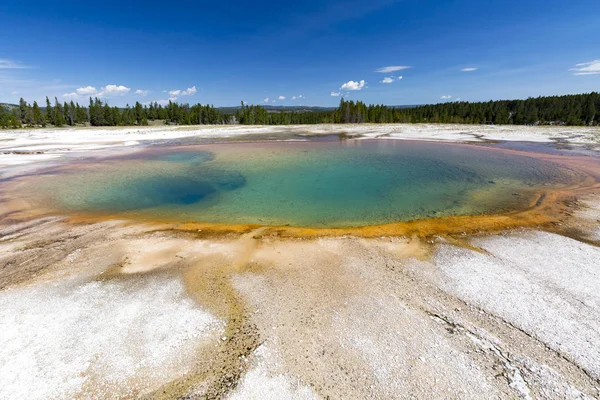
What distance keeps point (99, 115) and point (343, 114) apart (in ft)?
228

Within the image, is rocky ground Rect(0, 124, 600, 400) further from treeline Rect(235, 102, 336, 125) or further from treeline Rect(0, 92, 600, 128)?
treeline Rect(235, 102, 336, 125)

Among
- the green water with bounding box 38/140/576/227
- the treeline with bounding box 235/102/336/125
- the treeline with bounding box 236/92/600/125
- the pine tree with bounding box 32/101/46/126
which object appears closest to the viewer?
the green water with bounding box 38/140/576/227

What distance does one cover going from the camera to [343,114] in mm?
88375

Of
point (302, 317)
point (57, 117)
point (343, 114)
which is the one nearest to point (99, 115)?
point (57, 117)

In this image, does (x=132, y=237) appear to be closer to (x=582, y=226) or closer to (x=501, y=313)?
(x=501, y=313)

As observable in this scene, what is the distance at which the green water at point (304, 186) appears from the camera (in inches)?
492

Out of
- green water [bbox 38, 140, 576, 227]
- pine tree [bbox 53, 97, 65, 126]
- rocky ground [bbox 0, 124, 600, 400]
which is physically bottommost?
rocky ground [bbox 0, 124, 600, 400]

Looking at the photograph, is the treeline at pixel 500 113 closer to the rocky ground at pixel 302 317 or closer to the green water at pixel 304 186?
the green water at pixel 304 186

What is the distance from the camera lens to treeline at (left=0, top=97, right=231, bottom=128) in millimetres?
68750

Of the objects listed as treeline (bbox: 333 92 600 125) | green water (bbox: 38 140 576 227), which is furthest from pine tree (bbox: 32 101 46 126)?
treeline (bbox: 333 92 600 125)

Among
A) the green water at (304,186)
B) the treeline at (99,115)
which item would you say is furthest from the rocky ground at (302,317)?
the treeline at (99,115)

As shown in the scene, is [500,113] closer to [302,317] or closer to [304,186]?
[304,186]

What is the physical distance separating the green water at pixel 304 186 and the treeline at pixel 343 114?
64086mm

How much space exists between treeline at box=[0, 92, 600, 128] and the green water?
64.1 meters
